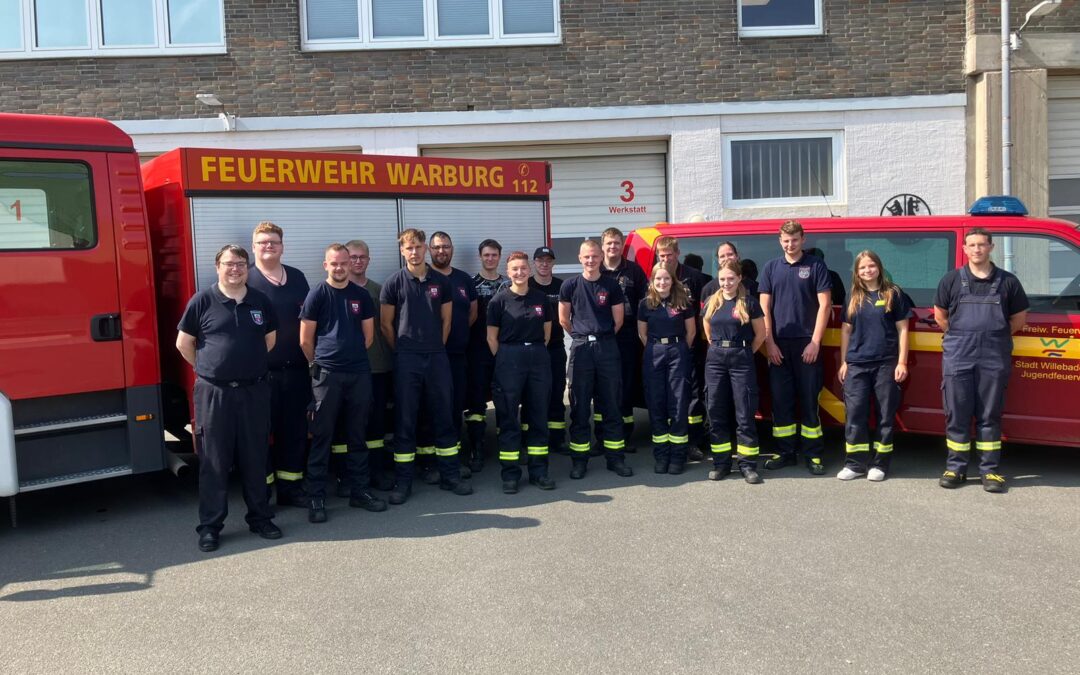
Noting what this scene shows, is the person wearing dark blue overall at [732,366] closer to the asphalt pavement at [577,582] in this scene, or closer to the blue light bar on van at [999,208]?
the asphalt pavement at [577,582]

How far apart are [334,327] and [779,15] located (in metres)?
9.17

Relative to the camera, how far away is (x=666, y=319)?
21.5 ft

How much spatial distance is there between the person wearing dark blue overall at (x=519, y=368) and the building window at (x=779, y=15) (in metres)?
7.69

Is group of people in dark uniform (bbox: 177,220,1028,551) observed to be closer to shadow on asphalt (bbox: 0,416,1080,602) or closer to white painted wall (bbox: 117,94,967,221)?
shadow on asphalt (bbox: 0,416,1080,602)

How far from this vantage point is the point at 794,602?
13.5 ft

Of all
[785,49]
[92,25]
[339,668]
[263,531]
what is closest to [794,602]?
[339,668]

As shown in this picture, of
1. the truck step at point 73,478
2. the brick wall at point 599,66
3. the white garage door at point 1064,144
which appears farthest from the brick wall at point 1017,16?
the truck step at point 73,478

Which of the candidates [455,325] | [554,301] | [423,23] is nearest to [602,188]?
[423,23]

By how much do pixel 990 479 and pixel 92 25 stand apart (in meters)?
11.9

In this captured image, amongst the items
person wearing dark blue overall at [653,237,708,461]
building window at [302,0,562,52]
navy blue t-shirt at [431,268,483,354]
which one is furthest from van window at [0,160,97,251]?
Result: building window at [302,0,562,52]

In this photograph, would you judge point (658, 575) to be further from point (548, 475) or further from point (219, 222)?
point (219, 222)

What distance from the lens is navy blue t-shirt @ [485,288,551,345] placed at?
6262mm

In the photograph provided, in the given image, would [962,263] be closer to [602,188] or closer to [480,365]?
[480,365]

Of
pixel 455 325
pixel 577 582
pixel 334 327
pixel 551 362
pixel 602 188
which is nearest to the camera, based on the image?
pixel 577 582
